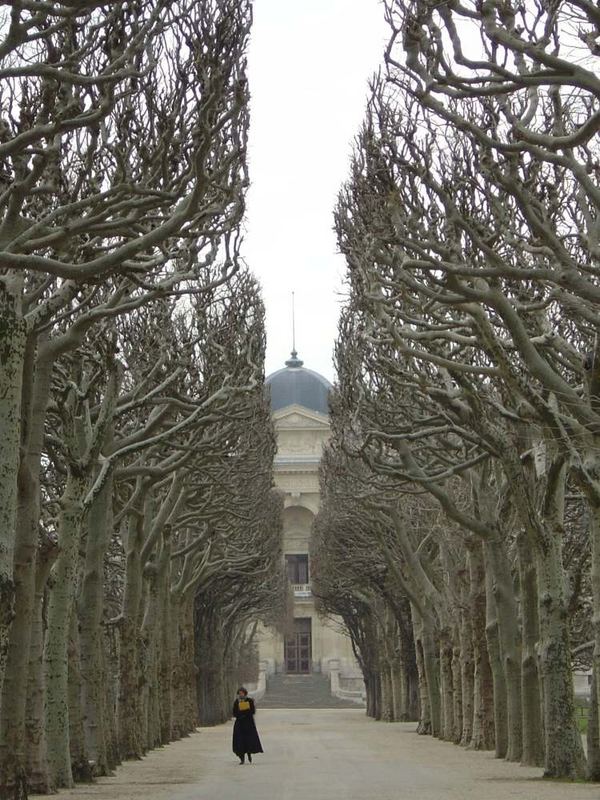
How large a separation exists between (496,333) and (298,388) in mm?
108199

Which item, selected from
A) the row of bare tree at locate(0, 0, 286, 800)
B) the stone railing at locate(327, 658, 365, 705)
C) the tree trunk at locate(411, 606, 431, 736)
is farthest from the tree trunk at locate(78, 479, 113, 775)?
Answer: the stone railing at locate(327, 658, 365, 705)

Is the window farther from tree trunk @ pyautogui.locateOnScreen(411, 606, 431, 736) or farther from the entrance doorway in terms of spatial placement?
tree trunk @ pyautogui.locateOnScreen(411, 606, 431, 736)

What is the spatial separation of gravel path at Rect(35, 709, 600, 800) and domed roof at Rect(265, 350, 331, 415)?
8959 centimetres

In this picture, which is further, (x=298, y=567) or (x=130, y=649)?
(x=298, y=567)

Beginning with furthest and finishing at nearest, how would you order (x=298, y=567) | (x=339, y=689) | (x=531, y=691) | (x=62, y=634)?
(x=298, y=567), (x=339, y=689), (x=531, y=691), (x=62, y=634)

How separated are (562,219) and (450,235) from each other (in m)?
2.47

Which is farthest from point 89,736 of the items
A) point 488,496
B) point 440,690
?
point 440,690

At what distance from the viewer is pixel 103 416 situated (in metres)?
21.4

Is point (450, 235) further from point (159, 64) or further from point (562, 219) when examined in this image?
point (159, 64)

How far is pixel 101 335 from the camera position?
2209 cm

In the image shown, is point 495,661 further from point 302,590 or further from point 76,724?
point 302,590

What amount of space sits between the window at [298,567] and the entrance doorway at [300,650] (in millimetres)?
3703

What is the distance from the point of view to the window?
11806 centimetres

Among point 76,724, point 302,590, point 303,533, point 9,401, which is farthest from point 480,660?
point 303,533
